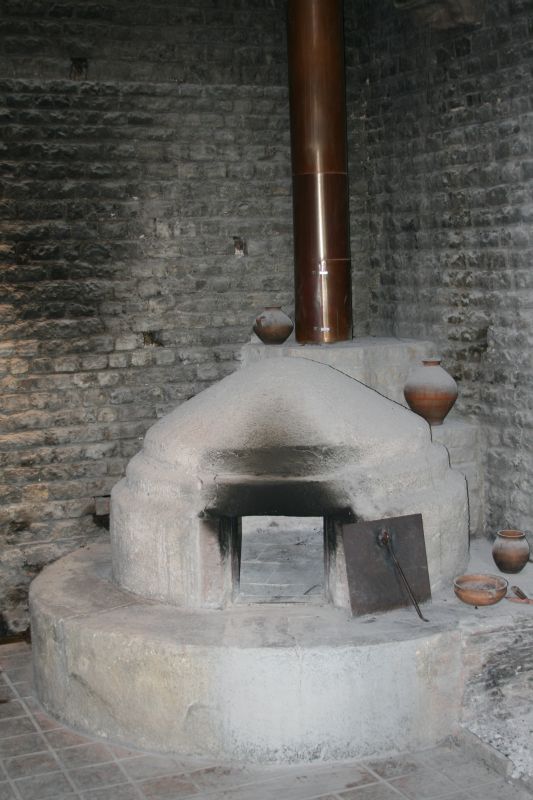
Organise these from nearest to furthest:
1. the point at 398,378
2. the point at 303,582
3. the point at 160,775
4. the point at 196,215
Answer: the point at 160,775
the point at 303,582
the point at 398,378
the point at 196,215

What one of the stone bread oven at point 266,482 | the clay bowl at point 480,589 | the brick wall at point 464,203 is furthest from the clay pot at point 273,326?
the clay bowl at point 480,589

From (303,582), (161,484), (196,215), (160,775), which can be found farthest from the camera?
(196,215)

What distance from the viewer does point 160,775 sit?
4.73 m

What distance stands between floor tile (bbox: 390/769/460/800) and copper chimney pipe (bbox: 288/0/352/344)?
3.35 metres

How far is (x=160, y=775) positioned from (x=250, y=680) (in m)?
0.59

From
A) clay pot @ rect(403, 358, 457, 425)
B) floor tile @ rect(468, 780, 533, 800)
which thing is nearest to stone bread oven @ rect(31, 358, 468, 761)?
floor tile @ rect(468, 780, 533, 800)

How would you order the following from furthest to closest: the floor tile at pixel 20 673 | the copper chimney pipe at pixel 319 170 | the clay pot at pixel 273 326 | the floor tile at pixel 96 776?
the clay pot at pixel 273 326 → the copper chimney pipe at pixel 319 170 → the floor tile at pixel 20 673 → the floor tile at pixel 96 776

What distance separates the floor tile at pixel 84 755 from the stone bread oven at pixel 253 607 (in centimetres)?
11

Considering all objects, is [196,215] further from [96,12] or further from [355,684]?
[355,684]

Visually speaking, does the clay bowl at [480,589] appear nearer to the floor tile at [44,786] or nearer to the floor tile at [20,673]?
the floor tile at [44,786]

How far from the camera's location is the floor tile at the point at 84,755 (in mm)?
4883

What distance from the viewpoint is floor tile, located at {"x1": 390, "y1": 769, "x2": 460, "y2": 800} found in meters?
4.50

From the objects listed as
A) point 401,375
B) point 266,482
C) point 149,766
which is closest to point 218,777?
point 149,766

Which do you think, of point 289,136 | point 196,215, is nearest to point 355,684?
point 196,215
